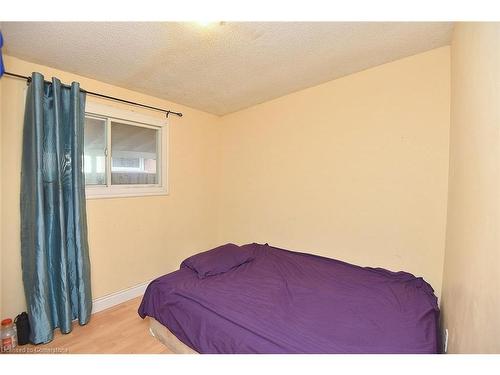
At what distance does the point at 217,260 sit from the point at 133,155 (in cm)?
152

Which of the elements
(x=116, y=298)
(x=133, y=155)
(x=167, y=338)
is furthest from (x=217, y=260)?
(x=133, y=155)

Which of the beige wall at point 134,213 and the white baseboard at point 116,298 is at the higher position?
the beige wall at point 134,213

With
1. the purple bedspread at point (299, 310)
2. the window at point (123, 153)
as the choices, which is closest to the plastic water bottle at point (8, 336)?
the purple bedspread at point (299, 310)

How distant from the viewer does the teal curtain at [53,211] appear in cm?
167

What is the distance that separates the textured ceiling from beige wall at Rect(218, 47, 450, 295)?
230 mm

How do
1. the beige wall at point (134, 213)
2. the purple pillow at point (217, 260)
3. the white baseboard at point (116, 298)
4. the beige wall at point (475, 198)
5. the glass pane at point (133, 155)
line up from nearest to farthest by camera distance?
1. the beige wall at point (475, 198)
2. the beige wall at point (134, 213)
3. the purple pillow at point (217, 260)
4. the white baseboard at point (116, 298)
5. the glass pane at point (133, 155)

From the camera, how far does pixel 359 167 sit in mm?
2109

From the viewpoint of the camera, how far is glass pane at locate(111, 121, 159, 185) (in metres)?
2.36

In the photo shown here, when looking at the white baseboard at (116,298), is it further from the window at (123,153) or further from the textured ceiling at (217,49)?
the textured ceiling at (217,49)

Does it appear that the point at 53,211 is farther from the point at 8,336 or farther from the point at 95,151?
the point at 8,336

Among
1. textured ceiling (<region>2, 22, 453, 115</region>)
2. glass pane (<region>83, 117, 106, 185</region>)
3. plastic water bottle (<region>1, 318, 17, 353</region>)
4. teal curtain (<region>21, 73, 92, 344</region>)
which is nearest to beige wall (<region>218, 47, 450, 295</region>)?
textured ceiling (<region>2, 22, 453, 115</region>)

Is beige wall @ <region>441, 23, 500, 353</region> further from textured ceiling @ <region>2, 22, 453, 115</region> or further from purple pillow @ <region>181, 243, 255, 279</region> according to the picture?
purple pillow @ <region>181, 243, 255, 279</region>

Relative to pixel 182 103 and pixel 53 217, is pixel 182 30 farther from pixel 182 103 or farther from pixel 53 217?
pixel 53 217

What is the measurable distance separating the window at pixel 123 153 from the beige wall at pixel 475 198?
262cm
